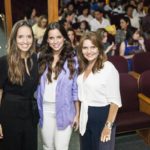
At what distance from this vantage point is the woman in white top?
101 inches

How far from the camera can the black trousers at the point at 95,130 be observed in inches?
104

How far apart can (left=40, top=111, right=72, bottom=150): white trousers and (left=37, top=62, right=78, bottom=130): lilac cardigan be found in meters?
0.04

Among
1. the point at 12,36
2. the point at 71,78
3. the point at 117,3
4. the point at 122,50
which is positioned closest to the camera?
the point at 12,36

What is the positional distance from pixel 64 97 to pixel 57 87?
9 cm

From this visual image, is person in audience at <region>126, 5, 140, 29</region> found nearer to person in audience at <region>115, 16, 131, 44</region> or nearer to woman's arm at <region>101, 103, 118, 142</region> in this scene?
person in audience at <region>115, 16, 131, 44</region>

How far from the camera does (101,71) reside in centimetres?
256

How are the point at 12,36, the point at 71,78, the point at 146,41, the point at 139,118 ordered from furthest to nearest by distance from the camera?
1. the point at 146,41
2. the point at 139,118
3. the point at 71,78
4. the point at 12,36

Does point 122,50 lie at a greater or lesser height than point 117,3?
lesser

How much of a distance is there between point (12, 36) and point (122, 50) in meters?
3.64

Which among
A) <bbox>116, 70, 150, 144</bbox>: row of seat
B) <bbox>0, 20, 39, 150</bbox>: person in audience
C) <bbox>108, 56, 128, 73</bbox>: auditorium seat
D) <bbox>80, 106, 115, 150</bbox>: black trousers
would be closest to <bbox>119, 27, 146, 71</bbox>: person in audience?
<bbox>108, 56, 128, 73</bbox>: auditorium seat

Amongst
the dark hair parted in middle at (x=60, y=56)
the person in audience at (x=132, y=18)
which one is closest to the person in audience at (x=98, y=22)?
the person in audience at (x=132, y=18)

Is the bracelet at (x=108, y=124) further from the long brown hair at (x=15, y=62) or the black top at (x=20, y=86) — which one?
the long brown hair at (x=15, y=62)

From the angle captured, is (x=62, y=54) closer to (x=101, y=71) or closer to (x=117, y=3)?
(x=101, y=71)

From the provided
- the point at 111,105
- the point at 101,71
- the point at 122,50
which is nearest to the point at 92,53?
the point at 101,71
